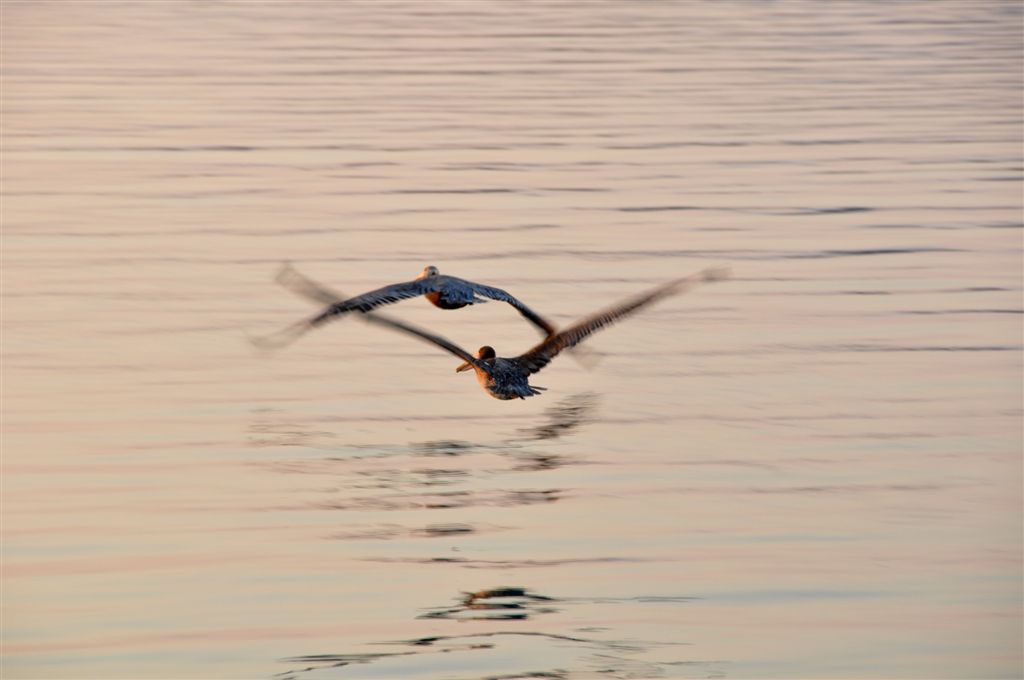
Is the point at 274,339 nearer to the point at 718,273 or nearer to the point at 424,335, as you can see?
the point at 424,335

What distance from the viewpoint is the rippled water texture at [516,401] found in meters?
13.1

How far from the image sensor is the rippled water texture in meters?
13.1

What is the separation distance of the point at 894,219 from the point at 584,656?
1457cm

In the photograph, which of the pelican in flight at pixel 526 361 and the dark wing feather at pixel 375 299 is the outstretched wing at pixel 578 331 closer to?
the pelican in flight at pixel 526 361


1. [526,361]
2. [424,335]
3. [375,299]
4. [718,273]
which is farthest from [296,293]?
[375,299]

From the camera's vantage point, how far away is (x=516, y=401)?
60.6 feet

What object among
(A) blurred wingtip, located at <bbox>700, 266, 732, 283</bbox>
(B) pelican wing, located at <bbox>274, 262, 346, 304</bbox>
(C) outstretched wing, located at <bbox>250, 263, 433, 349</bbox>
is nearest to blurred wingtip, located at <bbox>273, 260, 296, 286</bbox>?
(B) pelican wing, located at <bbox>274, 262, 346, 304</bbox>

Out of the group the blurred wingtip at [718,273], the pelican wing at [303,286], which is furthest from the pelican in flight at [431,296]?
the blurred wingtip at [718,273]

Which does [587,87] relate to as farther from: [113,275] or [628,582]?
[628,582]

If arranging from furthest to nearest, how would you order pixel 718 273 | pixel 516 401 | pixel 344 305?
1. pixel 718 273
2. pixel 516 401
3. pixel 344 305

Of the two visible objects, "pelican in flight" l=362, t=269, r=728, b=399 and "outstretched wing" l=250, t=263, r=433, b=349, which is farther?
"pelican in flight" l=362, t=269, r=728, b=399

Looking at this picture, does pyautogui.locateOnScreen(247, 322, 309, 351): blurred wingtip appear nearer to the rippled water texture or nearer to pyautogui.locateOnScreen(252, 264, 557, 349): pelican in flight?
the rippled water texture

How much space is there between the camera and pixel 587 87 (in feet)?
123

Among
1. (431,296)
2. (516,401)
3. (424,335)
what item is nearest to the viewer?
(424,335)
